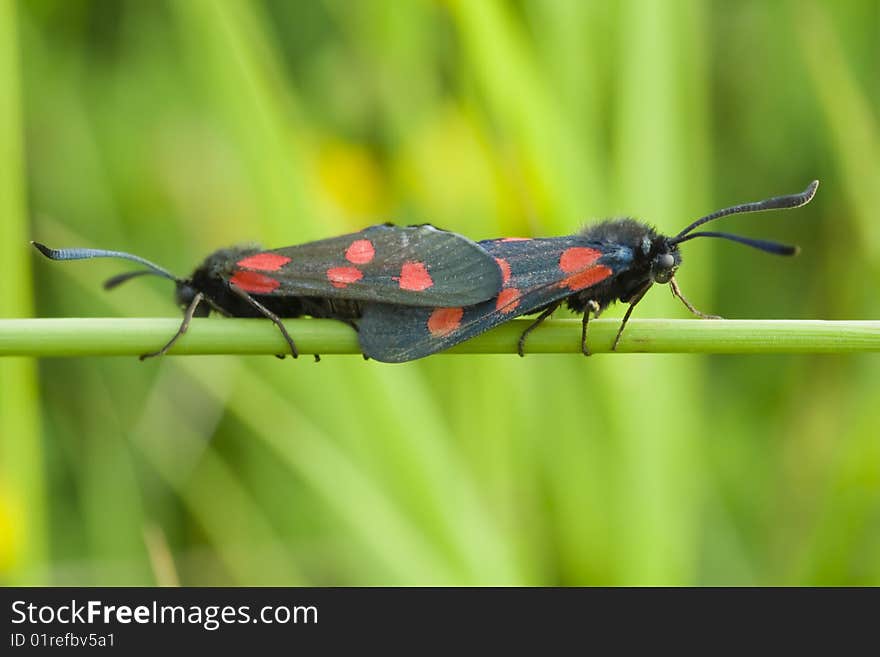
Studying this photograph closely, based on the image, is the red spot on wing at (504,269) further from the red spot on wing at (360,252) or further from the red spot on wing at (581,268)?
the red spot on wing at (360,252)

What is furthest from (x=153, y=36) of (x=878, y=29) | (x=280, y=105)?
(x=878, y=29)

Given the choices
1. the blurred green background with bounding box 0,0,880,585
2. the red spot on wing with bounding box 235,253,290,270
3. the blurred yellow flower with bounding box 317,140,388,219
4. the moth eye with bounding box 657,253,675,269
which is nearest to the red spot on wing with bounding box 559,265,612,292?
the moth eye with bounding box 657,253,675,269

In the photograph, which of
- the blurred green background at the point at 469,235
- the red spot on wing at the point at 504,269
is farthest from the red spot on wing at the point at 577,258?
the blurred green background at the point at 469,235

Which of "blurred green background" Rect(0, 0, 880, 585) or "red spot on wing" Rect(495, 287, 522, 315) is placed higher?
"blurred green background" Rect(0, 0, 880, 585)

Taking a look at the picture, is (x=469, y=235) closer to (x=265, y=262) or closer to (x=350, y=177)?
(x=350, y=177)

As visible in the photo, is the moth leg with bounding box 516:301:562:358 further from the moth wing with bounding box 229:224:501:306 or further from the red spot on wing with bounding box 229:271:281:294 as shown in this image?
the red spot on wing with bounding box 229:271:281:294

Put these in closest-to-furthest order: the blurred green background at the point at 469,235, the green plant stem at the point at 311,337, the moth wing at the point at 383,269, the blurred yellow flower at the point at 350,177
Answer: the green plant stem at the point at 311,337, the moth wing at the point at 383,269, the blurred green background at the point at 469,235, the blurred yellow flower at the point at 350,177
